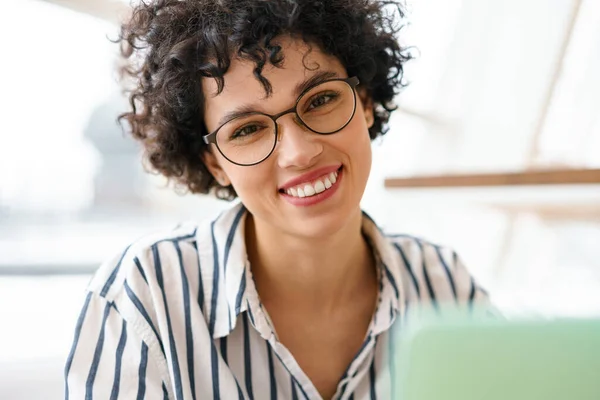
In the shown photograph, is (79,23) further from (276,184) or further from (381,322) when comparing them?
(381,322)

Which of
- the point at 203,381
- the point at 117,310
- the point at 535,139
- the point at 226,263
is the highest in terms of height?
the point at 535,139

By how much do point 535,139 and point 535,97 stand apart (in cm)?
15

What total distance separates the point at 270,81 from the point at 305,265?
1.50ft

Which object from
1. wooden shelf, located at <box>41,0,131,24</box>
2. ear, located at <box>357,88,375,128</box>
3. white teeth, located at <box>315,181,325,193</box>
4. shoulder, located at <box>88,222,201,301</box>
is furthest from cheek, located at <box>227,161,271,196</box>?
wooden shelf, located at <box>41,0,131,24</box>

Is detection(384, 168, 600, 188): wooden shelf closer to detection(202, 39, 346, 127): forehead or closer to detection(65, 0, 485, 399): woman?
detection(65, 0, 485, 399): woman

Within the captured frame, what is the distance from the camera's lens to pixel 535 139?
1.99 meters

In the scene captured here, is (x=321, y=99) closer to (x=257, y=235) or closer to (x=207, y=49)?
(x=207, y=49)

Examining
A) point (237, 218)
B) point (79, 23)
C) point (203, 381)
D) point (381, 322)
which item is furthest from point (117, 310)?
point (79, 23)

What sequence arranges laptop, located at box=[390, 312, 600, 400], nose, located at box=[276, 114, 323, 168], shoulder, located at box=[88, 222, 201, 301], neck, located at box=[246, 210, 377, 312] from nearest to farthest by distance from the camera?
1. laptop, located at box=[390, 312, 600, 400]
2. nose, located at box=[276, 114, 323, 168]
3. shoulder, located at box=[88, 222, 201, 301]
4. neck, located at box=[246, 210, 377, 312]

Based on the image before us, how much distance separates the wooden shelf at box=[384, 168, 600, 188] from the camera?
3.81ft

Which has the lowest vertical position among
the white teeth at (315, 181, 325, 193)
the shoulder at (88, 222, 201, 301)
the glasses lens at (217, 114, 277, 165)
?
the shoulder at (88, 222, 201, 301)

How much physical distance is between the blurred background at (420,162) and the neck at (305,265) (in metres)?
0.41

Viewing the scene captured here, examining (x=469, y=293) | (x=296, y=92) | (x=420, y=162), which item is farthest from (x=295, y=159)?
(x=420, y=162)

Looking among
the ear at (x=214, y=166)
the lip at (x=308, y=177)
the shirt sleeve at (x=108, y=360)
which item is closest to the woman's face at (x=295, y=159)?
the lip at (x=308, y=177)
